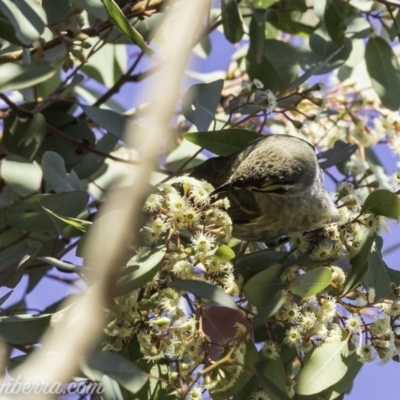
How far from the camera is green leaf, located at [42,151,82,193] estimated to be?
2389mm

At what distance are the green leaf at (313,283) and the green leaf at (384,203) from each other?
274mm

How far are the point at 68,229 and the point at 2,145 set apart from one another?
0.53 metres

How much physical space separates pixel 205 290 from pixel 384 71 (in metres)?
1.68

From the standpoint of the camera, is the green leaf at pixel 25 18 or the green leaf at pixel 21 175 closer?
the green leaf at pixel 25 18

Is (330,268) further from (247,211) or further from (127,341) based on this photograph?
(247,211)

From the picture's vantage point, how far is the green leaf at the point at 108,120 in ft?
9.01

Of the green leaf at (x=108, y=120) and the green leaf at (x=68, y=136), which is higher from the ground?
the green leaf at (x=108, y=120)

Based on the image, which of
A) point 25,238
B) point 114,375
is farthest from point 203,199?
point 25,238

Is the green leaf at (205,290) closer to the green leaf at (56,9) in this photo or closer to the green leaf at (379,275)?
the green leaf at (379,275)

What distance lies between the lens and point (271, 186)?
3.24m

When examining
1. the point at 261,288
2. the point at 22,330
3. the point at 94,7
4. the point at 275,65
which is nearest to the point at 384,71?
the point at 275,65

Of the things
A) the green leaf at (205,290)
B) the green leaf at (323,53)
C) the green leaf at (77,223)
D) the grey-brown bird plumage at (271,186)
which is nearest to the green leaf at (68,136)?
the grey-brown bird plumage at (271,186)

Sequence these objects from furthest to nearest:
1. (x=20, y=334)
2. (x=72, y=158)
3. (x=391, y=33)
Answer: (x=391, y=33), (x=72, y=158), (x=20, y=334)

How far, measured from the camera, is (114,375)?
1.85m
